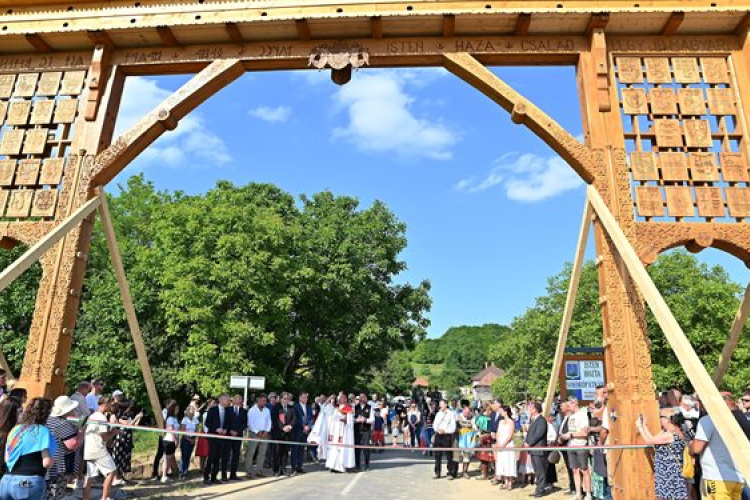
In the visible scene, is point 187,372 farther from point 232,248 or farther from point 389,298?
point 389,298

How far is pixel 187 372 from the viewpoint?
19375 millimetres

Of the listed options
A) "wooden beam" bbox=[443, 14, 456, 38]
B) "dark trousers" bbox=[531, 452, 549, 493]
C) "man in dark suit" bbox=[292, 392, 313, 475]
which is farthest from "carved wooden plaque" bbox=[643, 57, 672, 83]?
"man in dark suit" bbox=[292, 392, 313, 475]

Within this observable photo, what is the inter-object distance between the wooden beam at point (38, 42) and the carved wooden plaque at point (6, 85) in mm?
585

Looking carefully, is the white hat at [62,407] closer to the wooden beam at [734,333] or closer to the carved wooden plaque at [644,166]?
the carved wooden plaque at [644,166]

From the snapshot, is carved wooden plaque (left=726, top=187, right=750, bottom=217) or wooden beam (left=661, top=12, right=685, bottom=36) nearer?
carved wooden plaque (left=726, top=187, right=750, bottom=217)

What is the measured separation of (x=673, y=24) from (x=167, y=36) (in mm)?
6936

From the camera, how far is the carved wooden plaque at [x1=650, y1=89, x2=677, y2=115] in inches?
275

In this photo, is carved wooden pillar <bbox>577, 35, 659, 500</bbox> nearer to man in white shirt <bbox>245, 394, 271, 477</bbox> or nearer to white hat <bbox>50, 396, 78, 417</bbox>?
white hat <bbox>50, 396, 78, 417</bbox>

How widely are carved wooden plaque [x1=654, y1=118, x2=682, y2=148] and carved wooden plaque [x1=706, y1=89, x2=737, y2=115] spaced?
54 centimetres

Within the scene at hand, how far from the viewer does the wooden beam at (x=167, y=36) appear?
7659mm

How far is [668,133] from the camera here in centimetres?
690

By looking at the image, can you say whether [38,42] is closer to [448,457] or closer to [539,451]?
[539,451]

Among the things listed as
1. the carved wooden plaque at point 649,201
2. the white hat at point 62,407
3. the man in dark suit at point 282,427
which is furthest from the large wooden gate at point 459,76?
the man in dark suit at point 282,427

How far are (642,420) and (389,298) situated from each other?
67.5 feet
